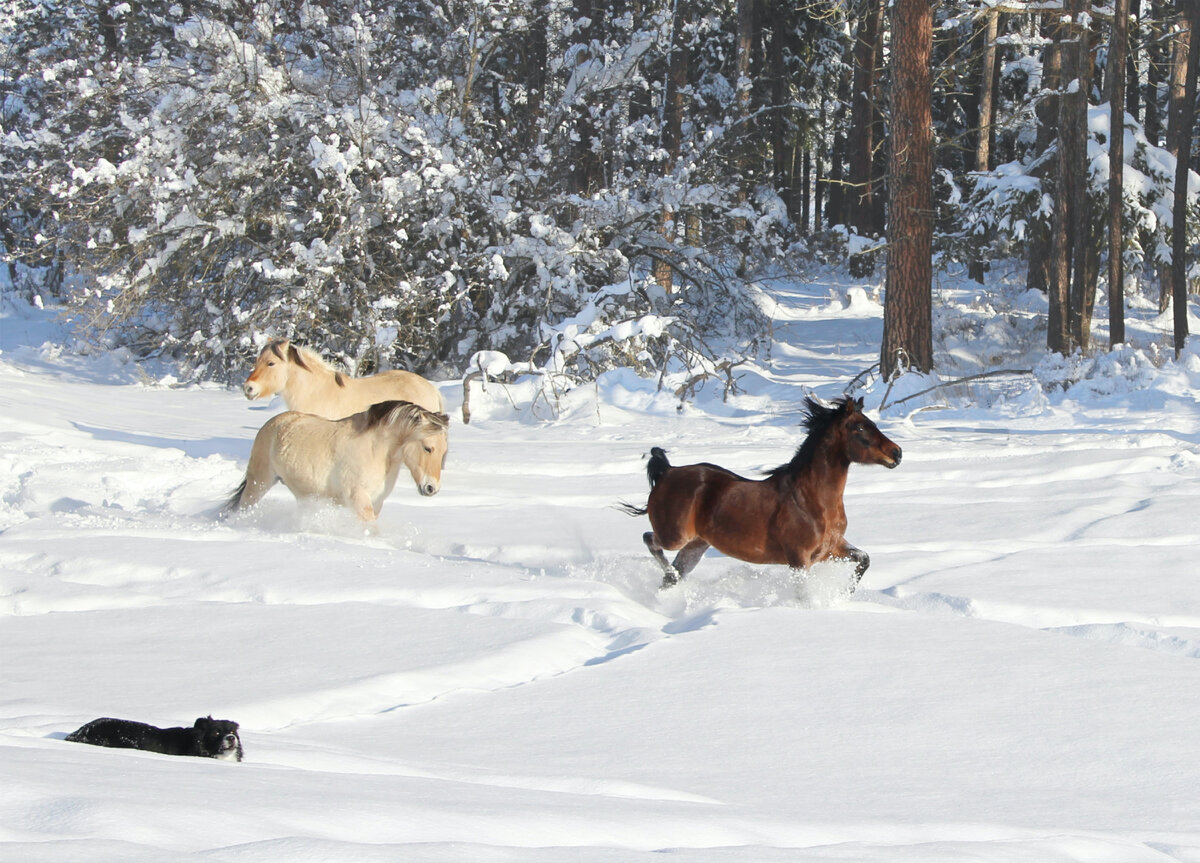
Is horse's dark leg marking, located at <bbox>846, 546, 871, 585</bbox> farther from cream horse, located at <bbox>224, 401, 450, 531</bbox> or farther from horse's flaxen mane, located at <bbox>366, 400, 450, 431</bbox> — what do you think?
horse's flaxen mane, located at <bbox>366, 400, 450, 431</bbox>

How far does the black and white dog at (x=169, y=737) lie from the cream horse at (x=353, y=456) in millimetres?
4366

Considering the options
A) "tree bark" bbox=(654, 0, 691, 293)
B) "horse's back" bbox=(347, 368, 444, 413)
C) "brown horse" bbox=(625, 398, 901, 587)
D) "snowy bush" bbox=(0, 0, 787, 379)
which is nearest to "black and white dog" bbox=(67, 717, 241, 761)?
"brown horse" bbox=(625, 398, 901, 587)

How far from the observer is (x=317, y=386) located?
10.9m

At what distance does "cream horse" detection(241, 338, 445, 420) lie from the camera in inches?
419

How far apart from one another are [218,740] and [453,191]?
48.4 ft

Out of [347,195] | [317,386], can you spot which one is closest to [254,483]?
[317,386]

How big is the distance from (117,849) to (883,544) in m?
6.19

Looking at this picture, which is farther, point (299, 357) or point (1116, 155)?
point (1116, 155)

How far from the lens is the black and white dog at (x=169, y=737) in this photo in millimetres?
3379

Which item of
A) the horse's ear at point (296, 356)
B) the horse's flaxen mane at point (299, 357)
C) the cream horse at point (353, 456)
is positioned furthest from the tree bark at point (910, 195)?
the cream horse at point (353, 456)

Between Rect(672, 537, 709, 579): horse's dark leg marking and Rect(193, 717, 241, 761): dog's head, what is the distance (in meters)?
3.72

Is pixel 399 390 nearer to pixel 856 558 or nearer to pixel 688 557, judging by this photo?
pixel 688 557

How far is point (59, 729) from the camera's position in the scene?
3.68 meters

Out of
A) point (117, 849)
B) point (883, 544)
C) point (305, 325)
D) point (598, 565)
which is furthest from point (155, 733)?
point (305, 325)
